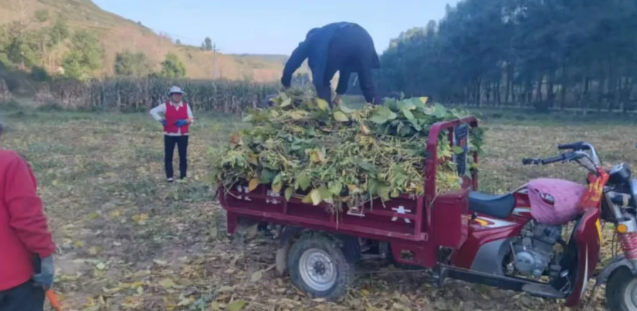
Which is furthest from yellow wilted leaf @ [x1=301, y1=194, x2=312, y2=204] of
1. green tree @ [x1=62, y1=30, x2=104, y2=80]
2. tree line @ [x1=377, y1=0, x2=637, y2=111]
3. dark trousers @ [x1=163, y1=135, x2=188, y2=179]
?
green tree @ [x1=62, y1=30, x2=104, y2=80]

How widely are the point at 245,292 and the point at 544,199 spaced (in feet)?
8.80

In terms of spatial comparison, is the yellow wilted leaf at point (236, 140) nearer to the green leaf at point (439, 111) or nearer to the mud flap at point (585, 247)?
the green leaf at point (439, 111)

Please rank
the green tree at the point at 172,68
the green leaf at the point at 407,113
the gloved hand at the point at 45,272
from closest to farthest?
1. the gloved hand at the point at 45,272
2. the green leaf at the point at 407,113
3. the green tree at the point at 172,68

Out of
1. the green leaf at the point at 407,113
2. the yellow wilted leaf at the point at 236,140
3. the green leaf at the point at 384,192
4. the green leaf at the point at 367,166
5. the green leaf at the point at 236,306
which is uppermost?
the green leaf at the point at 407,113

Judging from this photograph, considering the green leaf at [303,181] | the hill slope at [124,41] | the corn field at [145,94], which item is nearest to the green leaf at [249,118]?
the green leaf at [303,181]

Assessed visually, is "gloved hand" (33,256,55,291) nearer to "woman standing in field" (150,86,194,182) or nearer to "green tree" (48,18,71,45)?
"woman standing in field" (150,86,194,182)

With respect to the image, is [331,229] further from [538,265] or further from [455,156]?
[538,265]

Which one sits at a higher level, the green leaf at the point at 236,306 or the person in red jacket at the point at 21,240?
the person in red jacket at the point at 21,240

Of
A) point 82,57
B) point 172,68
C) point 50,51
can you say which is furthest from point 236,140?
point 172,68

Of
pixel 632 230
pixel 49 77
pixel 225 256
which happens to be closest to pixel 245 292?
pixel 225 256

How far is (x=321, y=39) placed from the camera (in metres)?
6.19

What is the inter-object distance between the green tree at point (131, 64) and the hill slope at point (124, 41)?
2108 mm

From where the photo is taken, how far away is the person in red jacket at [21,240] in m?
2.91

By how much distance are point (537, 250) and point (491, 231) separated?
368mm
